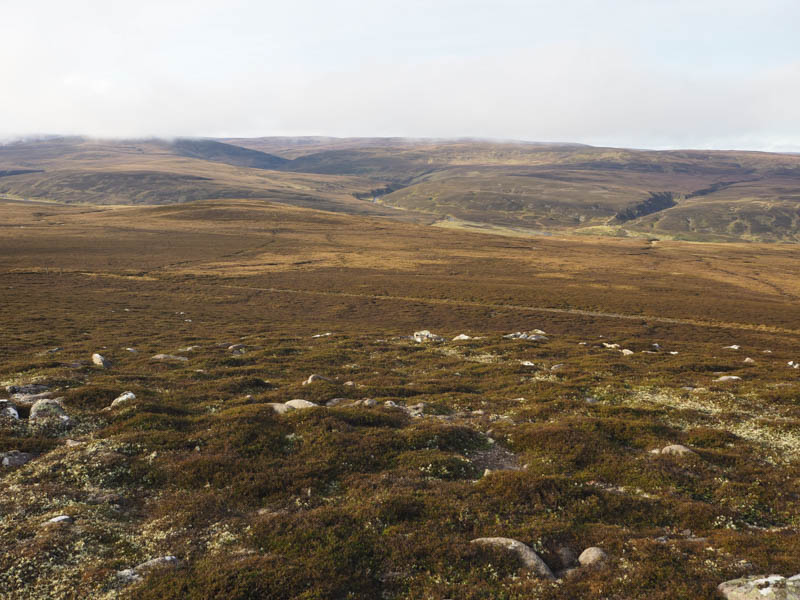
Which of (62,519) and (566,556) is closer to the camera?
(566,556)

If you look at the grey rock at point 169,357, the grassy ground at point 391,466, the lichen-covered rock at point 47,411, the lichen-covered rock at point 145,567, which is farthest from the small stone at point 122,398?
the grey rock at point 169,357

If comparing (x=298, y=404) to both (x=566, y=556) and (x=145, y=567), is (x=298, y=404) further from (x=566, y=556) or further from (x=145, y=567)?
(x=566, y=556)

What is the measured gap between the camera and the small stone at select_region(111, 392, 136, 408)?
20292 millimetres

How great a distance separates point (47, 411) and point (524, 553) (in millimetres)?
19492

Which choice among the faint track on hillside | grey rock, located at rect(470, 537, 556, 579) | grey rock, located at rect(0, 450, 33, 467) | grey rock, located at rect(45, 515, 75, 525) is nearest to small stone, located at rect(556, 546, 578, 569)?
grey rock, located at rect(470, 537, 556, 579)

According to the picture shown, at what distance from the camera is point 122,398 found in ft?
68.1

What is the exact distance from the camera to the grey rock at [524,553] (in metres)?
10.3

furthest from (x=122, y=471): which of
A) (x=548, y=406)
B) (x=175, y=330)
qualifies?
(x=175, y=330)

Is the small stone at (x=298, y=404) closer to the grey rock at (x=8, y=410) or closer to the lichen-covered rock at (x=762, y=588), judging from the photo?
the grey rock at (x=8, y=410)

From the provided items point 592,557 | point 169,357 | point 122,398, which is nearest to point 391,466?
point 592,557

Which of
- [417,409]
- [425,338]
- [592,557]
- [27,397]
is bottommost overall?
[425,338]

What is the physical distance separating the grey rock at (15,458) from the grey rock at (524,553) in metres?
15.1

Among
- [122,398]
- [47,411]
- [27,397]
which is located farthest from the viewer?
[122,398]

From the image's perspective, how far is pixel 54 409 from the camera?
1903 centimetres
